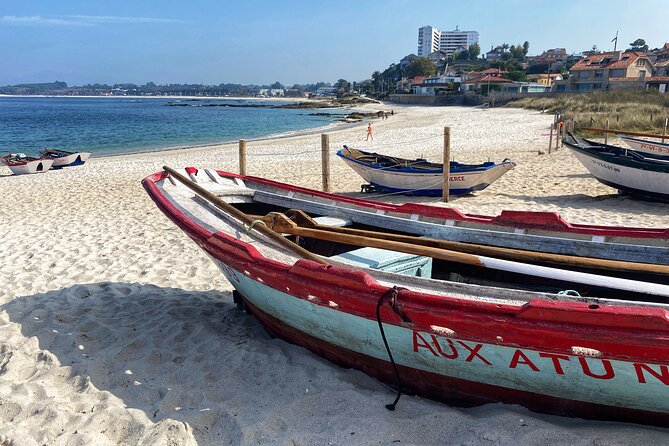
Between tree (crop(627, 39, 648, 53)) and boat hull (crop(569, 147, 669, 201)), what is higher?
tree (crop(627, 39, 648, 53))

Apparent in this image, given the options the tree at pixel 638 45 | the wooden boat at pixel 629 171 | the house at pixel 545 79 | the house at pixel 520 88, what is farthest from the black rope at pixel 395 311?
the tree at pixel 638 45

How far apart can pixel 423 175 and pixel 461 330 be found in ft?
28.2

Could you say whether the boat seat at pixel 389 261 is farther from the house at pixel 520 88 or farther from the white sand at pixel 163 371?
the house at pixel 520 88

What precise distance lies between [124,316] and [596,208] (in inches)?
341

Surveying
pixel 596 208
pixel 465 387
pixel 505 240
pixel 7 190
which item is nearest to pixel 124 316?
pixel 465 387

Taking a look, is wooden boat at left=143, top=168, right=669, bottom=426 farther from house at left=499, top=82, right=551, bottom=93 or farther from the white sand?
house at left=499, top=82, right=551, bottom=93

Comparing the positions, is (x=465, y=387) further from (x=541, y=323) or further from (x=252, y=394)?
(x=252, y=394)

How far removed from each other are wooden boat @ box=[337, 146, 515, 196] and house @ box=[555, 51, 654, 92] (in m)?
60.8

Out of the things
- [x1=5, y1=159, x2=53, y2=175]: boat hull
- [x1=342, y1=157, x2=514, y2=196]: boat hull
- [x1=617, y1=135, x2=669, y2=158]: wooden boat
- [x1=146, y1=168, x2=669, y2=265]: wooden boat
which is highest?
[x1=146, y1=168, x2=669, y2=265]: wooden boat

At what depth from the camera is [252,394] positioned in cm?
353

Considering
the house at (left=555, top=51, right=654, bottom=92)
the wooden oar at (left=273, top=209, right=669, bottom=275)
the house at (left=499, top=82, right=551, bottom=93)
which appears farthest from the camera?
the house at (left=499, top=82, right=551, bottom=93)

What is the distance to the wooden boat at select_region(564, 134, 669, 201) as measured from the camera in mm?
9797

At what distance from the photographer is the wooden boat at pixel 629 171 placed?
980 centimetres

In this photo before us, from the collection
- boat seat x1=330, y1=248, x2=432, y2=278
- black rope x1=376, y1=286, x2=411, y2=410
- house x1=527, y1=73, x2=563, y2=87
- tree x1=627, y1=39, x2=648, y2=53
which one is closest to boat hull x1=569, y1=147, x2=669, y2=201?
boat seat x1=330, y1=248, x2=432, y2=278
